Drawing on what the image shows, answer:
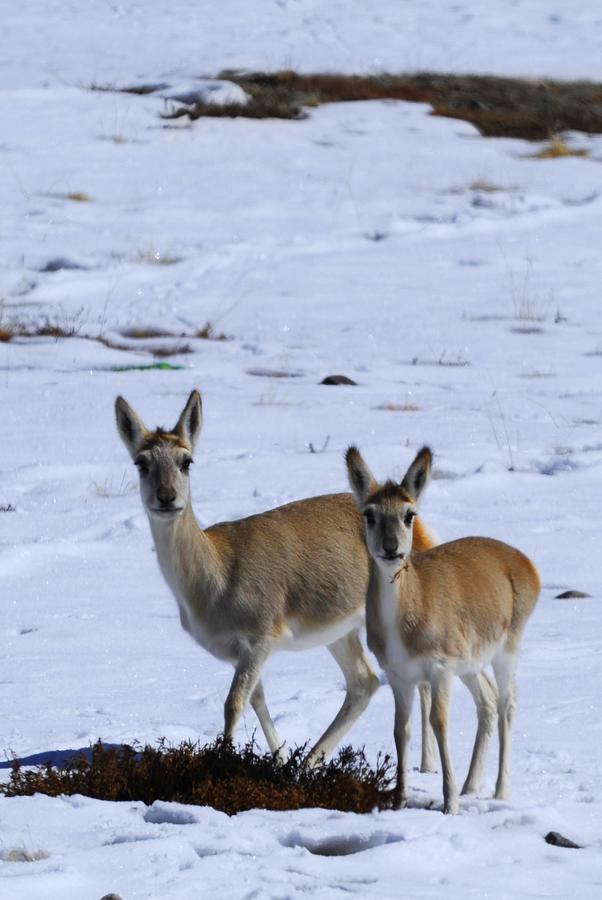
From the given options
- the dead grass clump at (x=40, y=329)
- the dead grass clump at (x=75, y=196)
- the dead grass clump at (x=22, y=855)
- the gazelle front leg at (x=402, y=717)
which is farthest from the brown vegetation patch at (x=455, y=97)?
the dead grass clump at (x=22, y=855)

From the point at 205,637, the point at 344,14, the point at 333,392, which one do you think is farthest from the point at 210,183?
the point at 205,637

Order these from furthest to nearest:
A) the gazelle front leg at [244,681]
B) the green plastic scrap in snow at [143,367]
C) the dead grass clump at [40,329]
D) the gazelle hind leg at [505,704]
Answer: the dead grass clump at [40,329]
the green plastic scrap in snow at [143,367]
the gazelle front leg at [244,681]
the gazelle hind leg at [505,704]

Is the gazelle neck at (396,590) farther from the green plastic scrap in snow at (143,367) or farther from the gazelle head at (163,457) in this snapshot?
the green plastic scrap in snow at (143,367)

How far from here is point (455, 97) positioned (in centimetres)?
2950

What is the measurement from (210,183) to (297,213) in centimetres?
195

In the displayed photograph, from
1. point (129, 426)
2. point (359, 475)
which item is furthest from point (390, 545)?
point (129, 426)

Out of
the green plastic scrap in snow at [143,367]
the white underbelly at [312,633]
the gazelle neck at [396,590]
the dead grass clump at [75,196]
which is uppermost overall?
the dead grass clump at [75,196]

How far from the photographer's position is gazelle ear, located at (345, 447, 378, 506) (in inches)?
257

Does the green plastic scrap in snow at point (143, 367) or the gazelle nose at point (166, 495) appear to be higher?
the gazelle nose at point (166, 495)

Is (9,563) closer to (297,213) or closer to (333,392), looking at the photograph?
Result: (333,392)

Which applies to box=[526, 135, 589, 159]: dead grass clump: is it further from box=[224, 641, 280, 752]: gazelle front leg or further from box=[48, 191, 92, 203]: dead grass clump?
box=[224, 641, 280, 752]: gazelle front leg

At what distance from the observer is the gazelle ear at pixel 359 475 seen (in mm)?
6539

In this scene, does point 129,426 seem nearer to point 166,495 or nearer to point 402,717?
point 166,495

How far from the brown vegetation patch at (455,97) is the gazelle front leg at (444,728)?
21223mm
